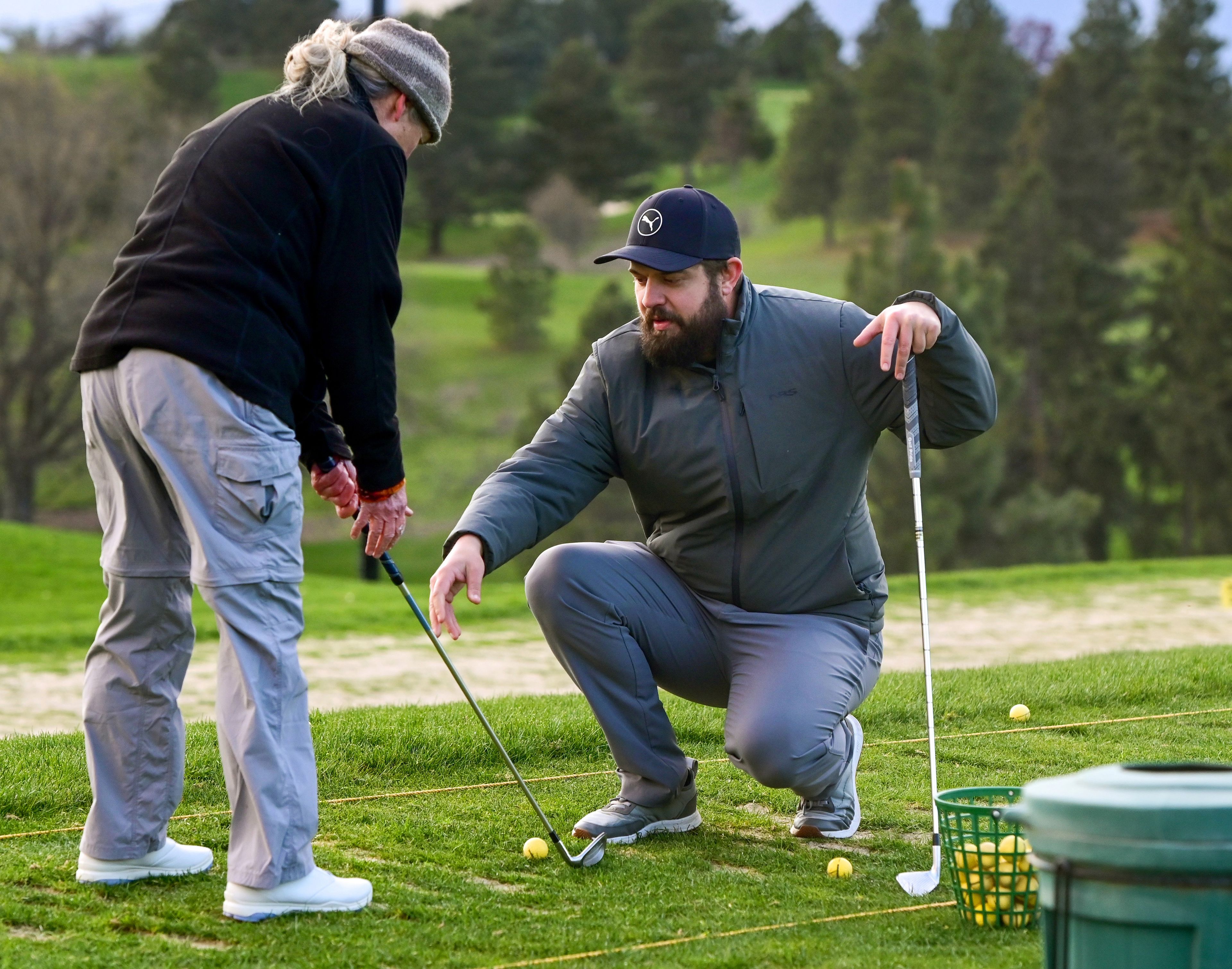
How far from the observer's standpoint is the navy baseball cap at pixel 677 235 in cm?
412

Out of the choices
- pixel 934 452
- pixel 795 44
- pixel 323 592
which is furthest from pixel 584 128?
pixel 323 592

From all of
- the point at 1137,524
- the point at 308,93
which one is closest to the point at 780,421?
the point at 308,93

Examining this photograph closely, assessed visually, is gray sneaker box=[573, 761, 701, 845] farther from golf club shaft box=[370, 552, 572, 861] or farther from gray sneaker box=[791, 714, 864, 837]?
gray sneaker box=[791, 714, 864, 837]

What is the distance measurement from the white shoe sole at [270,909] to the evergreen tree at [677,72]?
60.4 meters

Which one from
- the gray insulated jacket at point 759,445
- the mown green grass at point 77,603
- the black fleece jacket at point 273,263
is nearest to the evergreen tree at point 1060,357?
the mown green grass at point 77,603

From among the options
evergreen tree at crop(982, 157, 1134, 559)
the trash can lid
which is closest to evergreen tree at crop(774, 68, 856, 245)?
evergreen tree at crop(982, 157, 1134, 559)

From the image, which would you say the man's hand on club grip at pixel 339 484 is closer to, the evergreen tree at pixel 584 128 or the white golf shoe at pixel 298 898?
the white golf shoe at pixel 298 898

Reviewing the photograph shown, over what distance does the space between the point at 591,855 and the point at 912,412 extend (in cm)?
144

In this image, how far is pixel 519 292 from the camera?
1726 inches

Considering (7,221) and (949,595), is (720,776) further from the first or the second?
(7,221)

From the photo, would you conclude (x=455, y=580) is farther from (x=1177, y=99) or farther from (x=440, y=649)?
(x=1177, y=99)

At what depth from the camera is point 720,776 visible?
482 centimetres

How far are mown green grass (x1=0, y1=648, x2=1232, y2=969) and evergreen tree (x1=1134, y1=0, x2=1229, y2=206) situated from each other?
165 ft

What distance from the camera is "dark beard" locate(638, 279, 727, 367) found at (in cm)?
414
